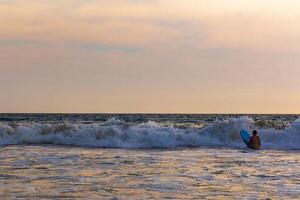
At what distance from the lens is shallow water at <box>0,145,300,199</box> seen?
10414 mm

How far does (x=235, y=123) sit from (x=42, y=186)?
20.1 m

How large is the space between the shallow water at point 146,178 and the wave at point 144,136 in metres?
10.0

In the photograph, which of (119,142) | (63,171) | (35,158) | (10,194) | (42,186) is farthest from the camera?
(119,142)

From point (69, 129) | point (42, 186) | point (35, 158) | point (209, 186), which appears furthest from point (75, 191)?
point (69, 129)

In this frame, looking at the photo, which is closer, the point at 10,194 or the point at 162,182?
the point at 10,194

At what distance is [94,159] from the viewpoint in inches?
693

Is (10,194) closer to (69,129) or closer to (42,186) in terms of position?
(42,186)

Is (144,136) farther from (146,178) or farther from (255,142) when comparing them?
(146,178)

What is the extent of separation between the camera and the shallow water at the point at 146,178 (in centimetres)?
1041

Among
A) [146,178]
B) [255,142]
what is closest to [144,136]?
[255,142]

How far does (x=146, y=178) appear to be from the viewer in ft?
41.3

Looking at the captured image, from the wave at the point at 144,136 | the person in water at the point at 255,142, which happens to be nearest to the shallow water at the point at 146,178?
the person in water at the point at 255,142

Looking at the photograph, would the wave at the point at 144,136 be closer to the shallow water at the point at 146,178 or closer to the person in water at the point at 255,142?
the person in water at the point at 255,142

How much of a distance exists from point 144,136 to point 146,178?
51.0 ft
